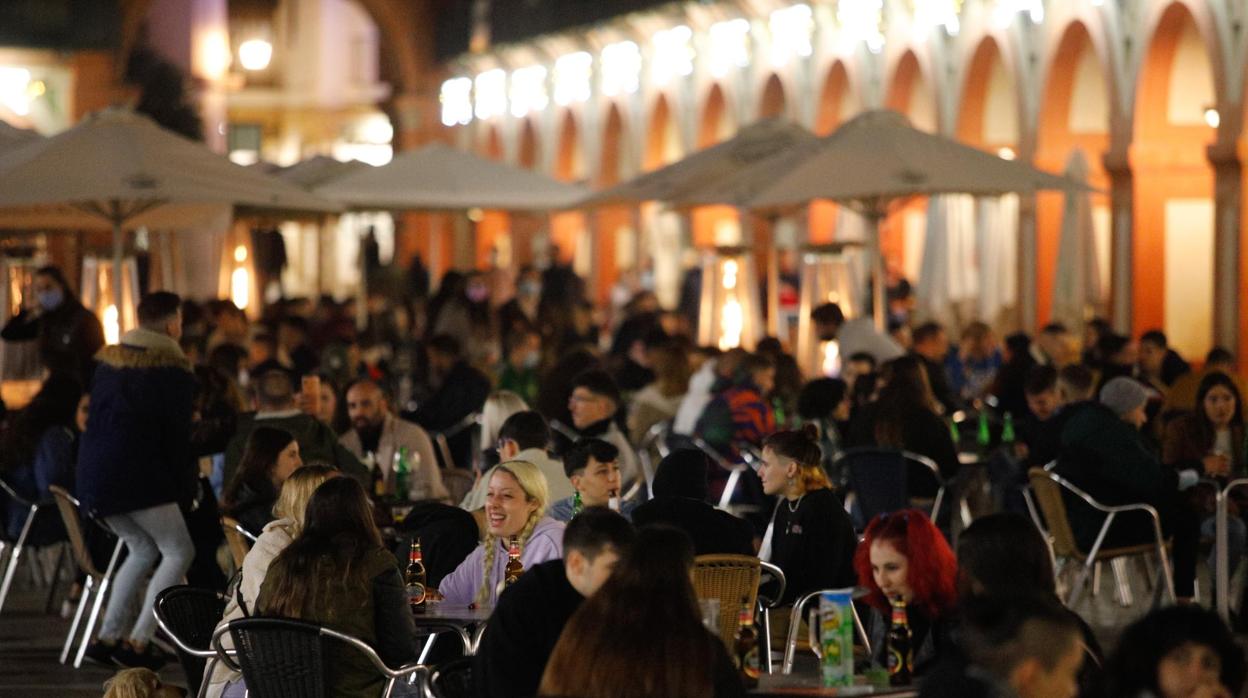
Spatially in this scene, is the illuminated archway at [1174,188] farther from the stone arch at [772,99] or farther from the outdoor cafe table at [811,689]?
the outdoor cafe table at [811,689]

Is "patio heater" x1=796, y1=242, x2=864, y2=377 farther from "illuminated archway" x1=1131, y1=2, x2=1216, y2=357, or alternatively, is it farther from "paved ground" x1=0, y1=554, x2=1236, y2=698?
"paved ground" x1=0, y1=554, x2=1236, y2=698

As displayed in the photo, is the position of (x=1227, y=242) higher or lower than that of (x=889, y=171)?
lower

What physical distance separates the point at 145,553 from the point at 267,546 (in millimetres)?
2919

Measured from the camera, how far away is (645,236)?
3534 cm

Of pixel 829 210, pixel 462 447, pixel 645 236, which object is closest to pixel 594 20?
pixel 645 236

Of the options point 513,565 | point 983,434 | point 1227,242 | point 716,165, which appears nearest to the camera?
point 513,565

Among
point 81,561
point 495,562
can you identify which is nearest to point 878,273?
point 81,561

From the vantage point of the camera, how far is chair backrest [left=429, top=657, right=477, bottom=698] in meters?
6.20

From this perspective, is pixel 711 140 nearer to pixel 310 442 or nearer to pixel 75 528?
pixel 310 442

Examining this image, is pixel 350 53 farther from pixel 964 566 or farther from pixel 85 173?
pixel 964 566

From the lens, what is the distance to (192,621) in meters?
7.65

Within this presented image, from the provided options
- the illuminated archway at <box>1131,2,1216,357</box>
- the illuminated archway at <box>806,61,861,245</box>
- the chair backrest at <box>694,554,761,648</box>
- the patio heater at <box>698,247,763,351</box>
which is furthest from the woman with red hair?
the illuminated archway at <box>806,61,861,245</box>

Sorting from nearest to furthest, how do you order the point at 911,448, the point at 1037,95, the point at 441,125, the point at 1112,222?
the point at 911,448 → the point at 1112,222 → the point at 1037,95 → the point at 441,125

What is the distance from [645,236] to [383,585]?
28.5m
